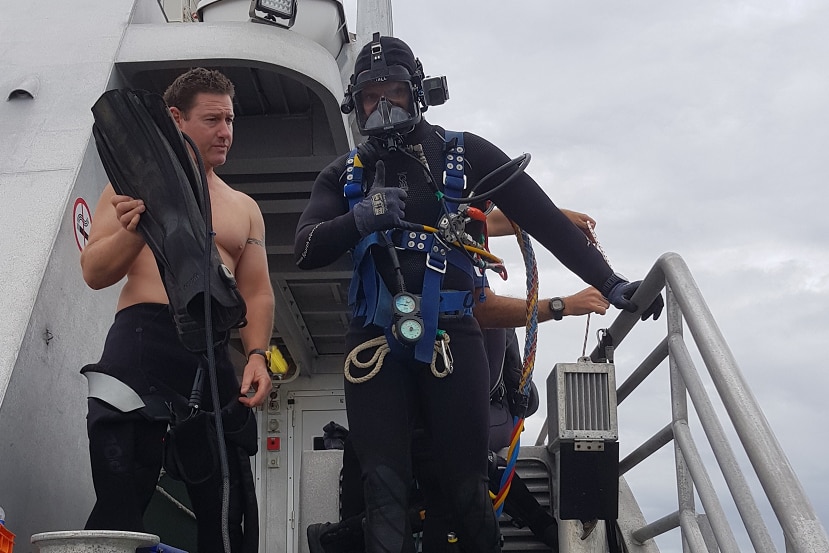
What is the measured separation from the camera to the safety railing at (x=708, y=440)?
6.30 ft

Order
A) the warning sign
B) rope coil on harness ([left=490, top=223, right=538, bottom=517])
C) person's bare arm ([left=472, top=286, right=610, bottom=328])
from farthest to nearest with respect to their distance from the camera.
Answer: the warning sign → person's bare arm ([left=472, top=286, right=610, bottom=328]) → rope coil on harness ([left=490, top=223, right=538, bottom=517])

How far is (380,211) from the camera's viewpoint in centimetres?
274

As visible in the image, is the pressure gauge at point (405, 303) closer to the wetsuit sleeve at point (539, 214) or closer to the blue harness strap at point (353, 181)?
the blue harness strap at point (353, 181)

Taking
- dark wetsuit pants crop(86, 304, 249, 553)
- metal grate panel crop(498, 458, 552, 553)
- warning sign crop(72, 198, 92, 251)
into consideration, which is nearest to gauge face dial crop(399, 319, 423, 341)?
dark wetsuit pants crop(86, 304, 249, 553)

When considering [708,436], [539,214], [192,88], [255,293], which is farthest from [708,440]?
[192,88]

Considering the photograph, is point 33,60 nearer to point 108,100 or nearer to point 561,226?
point 108,100

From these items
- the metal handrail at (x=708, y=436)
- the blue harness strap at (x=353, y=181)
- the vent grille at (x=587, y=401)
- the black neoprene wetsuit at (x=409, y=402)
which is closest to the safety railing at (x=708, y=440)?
the metal handrail at (x=708, y=436)

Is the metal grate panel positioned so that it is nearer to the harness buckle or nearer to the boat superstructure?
the boat superstructure

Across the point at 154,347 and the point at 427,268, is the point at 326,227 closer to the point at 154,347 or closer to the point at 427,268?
the point at 427,268

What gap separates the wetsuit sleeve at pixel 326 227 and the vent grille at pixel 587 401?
88 cm

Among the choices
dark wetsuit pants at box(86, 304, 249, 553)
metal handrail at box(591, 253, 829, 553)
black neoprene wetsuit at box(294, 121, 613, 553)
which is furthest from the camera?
black neoprene wetsuit at box(294, 121, 613, 553)

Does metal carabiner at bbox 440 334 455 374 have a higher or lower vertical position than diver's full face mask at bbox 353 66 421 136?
lower

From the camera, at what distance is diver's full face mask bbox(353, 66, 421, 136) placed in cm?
291

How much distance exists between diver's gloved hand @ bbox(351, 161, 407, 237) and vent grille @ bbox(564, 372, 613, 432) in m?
0.86
